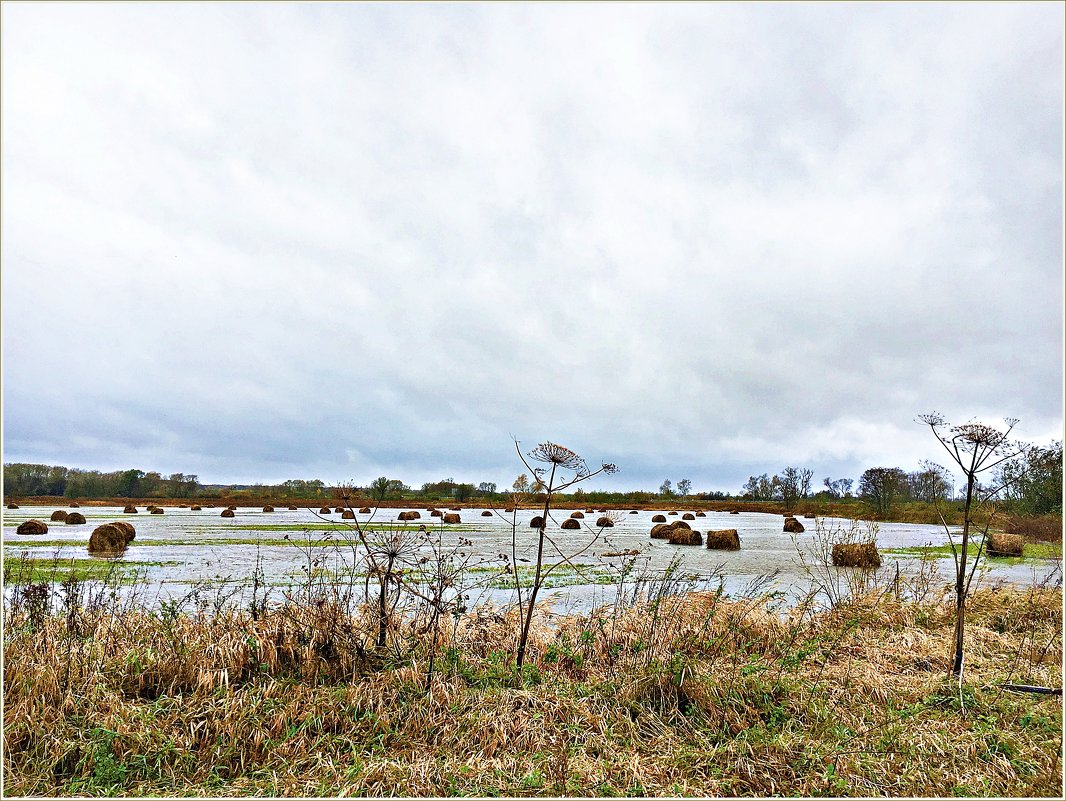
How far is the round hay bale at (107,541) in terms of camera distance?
14.5 metres

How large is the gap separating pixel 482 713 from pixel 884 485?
73.5 ft

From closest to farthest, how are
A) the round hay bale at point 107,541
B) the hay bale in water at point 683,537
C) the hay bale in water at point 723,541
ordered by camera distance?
1. the round hay bale at point 107,541
2. the hay bale in water at point 723,541
3. the hay bale in water at point 683,537

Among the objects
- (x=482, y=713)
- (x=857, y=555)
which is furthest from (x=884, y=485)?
(x=482, y=713)

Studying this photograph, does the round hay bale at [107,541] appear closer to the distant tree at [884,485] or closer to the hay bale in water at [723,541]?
the hay bale in water at [723,541]

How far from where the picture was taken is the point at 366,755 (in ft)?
11.5

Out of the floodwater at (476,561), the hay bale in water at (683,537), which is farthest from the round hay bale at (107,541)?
the hay bale in water at (683,537)

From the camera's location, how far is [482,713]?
388 centimetres

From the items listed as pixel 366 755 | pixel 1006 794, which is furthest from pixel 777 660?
pixel 366 755

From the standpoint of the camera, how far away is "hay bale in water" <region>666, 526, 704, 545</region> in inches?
778

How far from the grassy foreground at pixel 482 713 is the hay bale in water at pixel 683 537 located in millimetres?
14338

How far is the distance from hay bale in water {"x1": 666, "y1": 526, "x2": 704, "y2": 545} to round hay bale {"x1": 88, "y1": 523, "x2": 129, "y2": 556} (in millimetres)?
15834

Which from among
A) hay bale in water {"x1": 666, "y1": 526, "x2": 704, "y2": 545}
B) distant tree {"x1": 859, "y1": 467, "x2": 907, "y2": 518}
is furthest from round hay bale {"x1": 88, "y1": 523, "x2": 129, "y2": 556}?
distant tree {"x1": 859, "y1": 467, "x2": 907, "y2": 518}

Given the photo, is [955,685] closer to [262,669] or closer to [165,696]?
[262,669]

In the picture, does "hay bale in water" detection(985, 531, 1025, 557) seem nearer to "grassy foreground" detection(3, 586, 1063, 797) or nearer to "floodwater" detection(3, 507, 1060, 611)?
"floodwater" detection(3, 507, 1060, 611)
